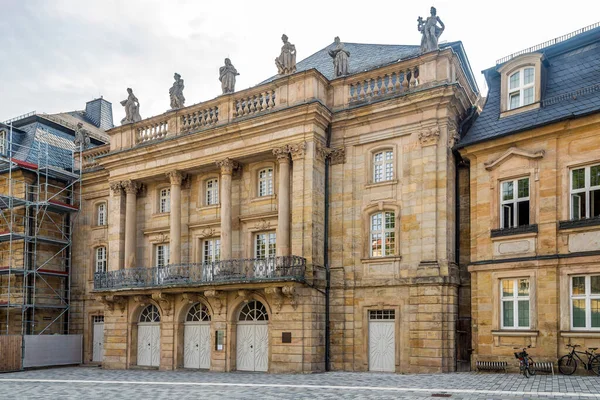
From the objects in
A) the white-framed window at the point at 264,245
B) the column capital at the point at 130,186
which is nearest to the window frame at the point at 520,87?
the white-framed window at the point at 264,245

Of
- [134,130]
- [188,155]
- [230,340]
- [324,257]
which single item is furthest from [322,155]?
[134,130]

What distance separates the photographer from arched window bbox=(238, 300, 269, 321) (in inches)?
995

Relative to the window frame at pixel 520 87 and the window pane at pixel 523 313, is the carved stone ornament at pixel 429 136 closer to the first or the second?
the window frame at pixel 520 87

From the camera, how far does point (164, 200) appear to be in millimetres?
29844

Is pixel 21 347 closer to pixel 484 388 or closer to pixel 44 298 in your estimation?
pixel 44 298

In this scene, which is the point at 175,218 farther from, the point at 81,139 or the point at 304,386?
the point at 304,386

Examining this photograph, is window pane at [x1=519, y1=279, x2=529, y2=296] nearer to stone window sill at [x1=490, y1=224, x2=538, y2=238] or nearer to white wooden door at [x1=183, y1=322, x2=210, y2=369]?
stone window sill at [x1=490, y1=224, x2=538, y2=238]

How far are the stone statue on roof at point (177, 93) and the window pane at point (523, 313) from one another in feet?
55.8

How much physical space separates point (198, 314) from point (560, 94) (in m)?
16.6

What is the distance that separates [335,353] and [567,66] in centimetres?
1317

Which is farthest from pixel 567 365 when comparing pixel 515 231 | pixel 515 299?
pixel 515 231

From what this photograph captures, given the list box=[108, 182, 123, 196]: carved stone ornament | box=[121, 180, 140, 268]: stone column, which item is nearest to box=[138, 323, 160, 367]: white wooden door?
box=[121, 180, 140, 268]: stone column

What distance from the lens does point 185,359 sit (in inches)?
1066

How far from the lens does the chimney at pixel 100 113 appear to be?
1720 inches
